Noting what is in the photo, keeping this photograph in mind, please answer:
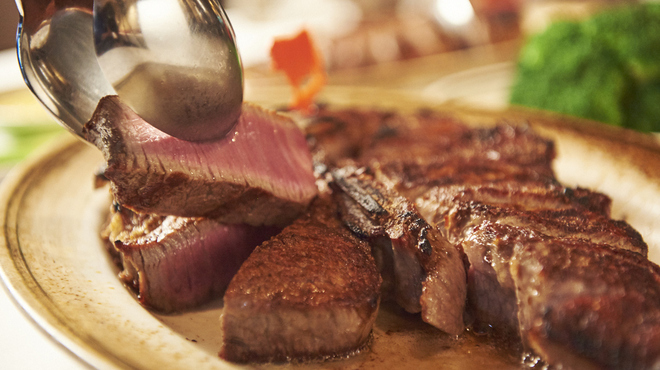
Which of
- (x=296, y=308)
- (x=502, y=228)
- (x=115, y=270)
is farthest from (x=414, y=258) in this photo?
(x=115, y=270)

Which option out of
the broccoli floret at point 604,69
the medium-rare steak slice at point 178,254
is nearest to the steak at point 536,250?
the medium-rare steak slice at point 178,254

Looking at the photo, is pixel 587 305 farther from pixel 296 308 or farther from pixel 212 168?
pixel 212 168

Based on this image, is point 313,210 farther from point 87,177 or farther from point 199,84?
point 87,177

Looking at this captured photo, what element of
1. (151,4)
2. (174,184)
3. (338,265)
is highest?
(151,4)

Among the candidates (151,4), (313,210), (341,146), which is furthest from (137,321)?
(341,146)

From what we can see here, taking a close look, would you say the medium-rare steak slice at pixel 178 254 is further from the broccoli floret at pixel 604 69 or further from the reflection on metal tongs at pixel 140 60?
the broccoli floret at pixel 604 69
